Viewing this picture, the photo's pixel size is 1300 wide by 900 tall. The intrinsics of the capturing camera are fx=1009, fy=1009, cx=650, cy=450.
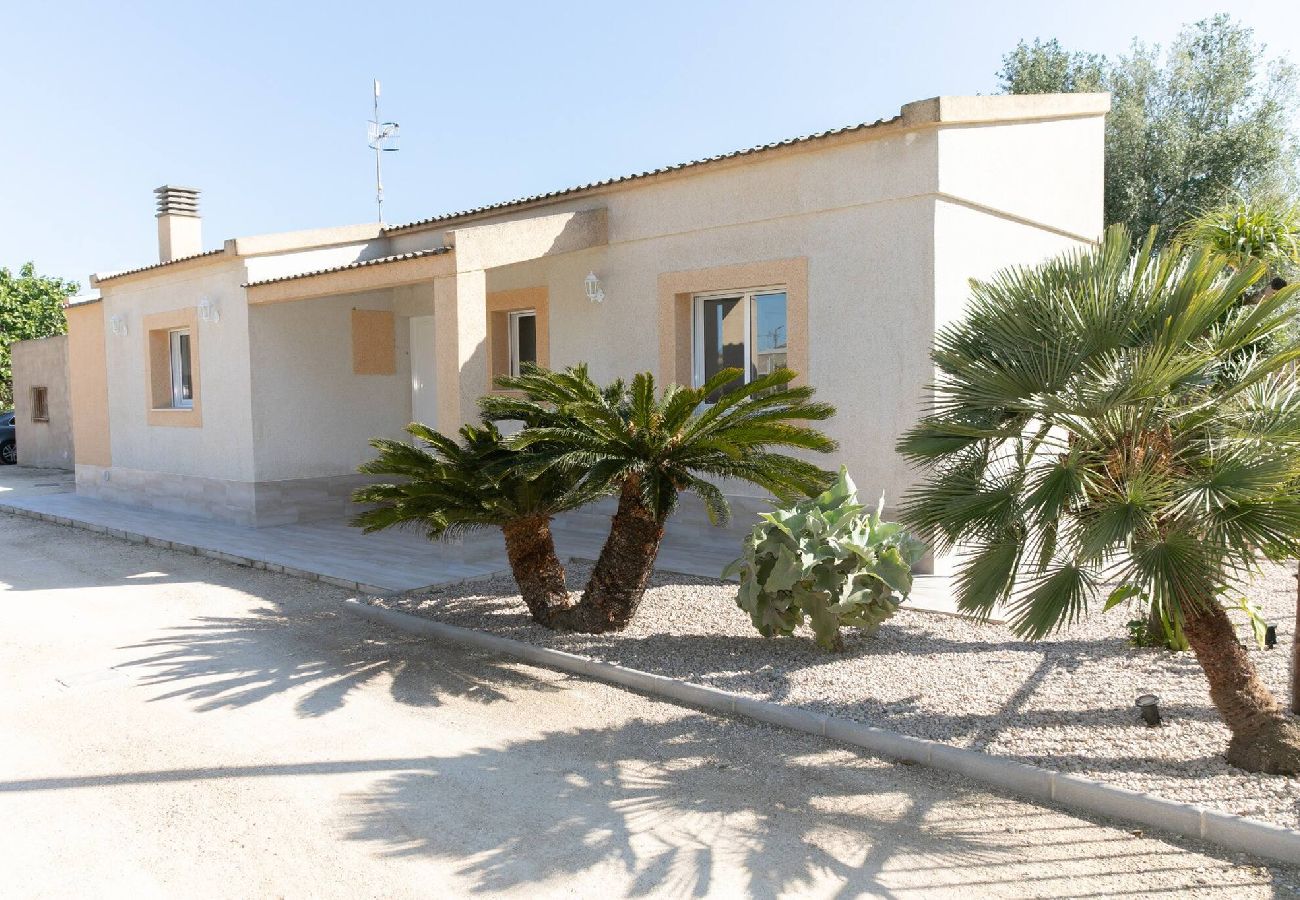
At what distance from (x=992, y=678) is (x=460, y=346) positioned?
5810 millimetres

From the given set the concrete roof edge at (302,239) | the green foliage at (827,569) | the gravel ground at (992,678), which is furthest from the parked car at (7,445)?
the green foliage at (827,569)

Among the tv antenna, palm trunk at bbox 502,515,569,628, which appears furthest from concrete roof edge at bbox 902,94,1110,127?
the tv antenna

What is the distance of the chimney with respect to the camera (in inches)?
621

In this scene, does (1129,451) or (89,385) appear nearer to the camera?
(1129,451)

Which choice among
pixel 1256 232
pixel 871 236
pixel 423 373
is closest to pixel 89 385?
pixel 423 373

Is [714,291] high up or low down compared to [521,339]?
up

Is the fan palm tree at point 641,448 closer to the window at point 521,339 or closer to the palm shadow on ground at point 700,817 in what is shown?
the palm shadow on ground at point 700,817

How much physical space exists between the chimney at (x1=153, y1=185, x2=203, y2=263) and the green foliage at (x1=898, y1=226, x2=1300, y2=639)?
1432 centimetres

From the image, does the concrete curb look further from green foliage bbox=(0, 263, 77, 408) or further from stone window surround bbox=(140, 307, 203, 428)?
green foliage bbox=(0, 263, 77, 408)

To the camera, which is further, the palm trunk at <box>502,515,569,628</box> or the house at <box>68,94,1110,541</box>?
the house at <box>68,94,1110,541</box>

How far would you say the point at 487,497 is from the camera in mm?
7031

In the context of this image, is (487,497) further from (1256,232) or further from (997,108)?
(1256,232)

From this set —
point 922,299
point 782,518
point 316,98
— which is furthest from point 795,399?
point 316,98

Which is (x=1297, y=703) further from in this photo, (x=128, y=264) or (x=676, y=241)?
(x=128, y=264)
